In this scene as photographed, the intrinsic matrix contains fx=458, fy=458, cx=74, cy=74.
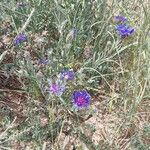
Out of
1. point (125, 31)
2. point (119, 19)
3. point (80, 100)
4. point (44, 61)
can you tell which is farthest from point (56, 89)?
point (119, 19)

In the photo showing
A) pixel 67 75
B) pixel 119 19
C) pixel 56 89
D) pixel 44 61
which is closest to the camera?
pixel 56 89

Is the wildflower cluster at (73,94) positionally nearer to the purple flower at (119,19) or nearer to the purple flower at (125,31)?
the purple flower at (125,31)

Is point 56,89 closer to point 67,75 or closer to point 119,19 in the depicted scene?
point 67,75

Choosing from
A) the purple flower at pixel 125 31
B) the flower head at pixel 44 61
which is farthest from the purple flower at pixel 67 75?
the purple flower at pixel 125 31

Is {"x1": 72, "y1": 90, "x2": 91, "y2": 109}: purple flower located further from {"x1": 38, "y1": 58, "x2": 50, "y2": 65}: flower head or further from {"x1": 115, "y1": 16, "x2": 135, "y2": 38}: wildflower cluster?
{"x1": 115, "y1": 16, "x2": 135, "y2": 38}: wildflower cluster

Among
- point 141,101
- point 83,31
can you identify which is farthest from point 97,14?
point 141,101

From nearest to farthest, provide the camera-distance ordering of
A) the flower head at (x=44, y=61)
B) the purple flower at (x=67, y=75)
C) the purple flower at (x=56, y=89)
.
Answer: the purple flower at (x=56, y=89), the purple flower at (x=67, y=75), the flower head at (x=44, y=61)

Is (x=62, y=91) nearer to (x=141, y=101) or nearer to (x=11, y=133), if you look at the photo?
(x=11, y=133)

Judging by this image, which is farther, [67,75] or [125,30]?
[125,30]

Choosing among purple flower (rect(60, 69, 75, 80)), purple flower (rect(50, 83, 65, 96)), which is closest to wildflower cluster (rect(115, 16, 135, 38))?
purple flower (rect(60, 69, 75, 80))

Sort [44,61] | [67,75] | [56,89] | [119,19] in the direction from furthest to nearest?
[119,19] → [44,61] → [67,75] → [56,89]

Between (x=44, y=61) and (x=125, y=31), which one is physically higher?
(x=125, y=31)
